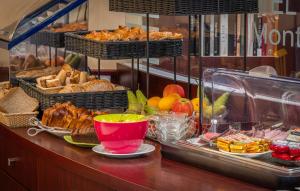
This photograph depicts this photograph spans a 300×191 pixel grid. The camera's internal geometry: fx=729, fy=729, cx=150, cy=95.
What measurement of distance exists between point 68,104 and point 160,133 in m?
0.86

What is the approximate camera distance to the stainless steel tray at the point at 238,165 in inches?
96.0

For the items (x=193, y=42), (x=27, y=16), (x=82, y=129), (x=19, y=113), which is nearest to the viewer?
(x=82, y=129)

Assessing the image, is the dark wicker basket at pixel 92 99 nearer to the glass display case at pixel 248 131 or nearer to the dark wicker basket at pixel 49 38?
the dark wicker basket at pixel 49 38

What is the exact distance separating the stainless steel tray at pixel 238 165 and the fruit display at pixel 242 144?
4 cm

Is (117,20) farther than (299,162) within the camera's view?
Yes

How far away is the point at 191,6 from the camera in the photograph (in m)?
3.43

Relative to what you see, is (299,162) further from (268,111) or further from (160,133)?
(160,133)

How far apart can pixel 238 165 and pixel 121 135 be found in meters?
0.61

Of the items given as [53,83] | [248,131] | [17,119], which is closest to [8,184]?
[17,119]

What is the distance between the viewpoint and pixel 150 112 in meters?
3.60

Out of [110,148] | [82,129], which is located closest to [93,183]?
[110,148]

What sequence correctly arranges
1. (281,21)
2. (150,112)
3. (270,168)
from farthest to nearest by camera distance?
(281,21)
(150,112)
(270,168)

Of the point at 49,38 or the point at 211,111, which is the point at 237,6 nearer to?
the point at 211,111

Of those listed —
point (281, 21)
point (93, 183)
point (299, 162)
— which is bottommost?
point (93, 183)
